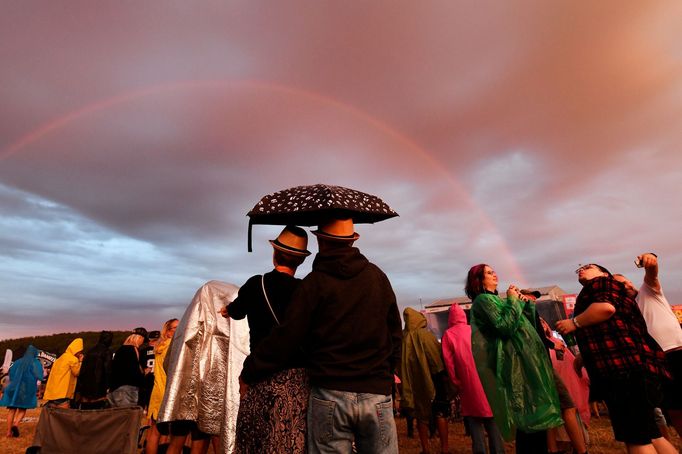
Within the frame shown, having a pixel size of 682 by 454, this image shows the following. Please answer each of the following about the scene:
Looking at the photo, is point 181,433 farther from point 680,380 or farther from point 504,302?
point 680,380

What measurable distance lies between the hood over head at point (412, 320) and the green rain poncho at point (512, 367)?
2905 millimetres

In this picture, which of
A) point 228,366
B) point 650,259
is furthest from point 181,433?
point 650,259

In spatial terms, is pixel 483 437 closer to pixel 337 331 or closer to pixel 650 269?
pixel 650 269

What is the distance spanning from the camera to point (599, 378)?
3129 millimetres

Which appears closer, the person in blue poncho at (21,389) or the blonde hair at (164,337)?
the blonde hair at (164,337)

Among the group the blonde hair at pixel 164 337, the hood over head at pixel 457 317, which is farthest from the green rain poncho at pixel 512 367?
the blonde hair at pixel 164 337

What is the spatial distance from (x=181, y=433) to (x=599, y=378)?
405 cm

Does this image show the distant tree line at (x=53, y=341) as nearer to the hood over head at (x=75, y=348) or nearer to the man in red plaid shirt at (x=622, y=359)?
the hood over head at (x=75, y=348)

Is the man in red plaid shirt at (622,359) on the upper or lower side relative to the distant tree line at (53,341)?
lower

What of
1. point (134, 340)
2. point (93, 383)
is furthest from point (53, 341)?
point (134, 340)

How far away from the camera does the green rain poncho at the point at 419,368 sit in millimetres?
6242

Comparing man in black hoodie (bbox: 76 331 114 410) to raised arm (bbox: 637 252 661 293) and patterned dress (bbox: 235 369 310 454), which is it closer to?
patterned dress (bbox: 235 369 310 454)

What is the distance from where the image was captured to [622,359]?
304 cm

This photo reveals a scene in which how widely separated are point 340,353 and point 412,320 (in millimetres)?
5117
